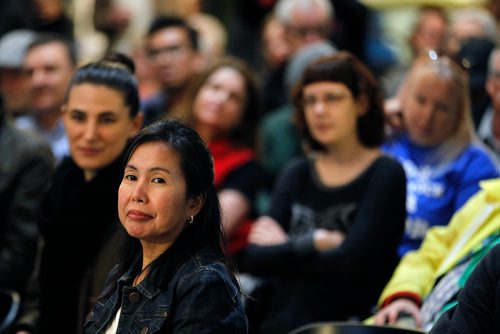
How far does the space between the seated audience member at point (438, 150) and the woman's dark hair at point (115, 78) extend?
133 centimetres

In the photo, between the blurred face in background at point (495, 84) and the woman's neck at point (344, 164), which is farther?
the blurred face in background at point (495, 84)

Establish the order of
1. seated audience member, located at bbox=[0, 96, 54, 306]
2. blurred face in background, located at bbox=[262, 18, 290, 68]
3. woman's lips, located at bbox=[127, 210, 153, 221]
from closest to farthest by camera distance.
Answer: woman's lips, located at bbox=[127, 210, 153, 221] < seated audience member, located at bbox=[0, 96, 54, 306] < blurred face in background, located at bbox=[262, 18, 290, 68]

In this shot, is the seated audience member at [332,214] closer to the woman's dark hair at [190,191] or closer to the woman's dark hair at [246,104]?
the woman's dark hair at [246,104]

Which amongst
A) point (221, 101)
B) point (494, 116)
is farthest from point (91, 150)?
point (494, 116)

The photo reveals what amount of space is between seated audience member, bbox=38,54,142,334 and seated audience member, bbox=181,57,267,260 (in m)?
1.03

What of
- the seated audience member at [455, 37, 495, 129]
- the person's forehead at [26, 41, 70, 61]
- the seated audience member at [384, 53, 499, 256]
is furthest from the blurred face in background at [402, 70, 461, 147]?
the person's forehead at [26, 41, 70, 61]

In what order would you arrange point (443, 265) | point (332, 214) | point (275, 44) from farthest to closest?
point (275, 44) → point (332, 214) → point (443, 265)

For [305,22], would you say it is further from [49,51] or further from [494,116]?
[494,116]

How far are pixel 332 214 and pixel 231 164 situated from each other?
3.54ft

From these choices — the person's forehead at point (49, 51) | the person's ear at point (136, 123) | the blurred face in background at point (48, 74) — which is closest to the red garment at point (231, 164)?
the person's ear at point (136, 123)

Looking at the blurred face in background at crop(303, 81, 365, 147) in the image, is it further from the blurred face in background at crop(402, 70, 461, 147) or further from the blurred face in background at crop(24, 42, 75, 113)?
the blurred face in background at crop(24, 42, 75, 113)

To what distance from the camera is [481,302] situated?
8.44 ft

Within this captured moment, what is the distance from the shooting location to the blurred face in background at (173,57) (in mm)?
6324

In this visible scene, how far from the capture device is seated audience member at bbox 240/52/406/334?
155 inches
